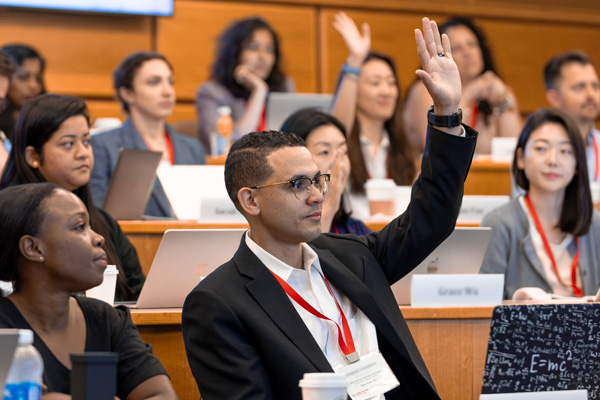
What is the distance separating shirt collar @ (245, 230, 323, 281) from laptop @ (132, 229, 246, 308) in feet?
1.10

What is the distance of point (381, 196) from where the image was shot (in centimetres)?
368

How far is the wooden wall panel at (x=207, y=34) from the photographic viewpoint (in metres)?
6.20

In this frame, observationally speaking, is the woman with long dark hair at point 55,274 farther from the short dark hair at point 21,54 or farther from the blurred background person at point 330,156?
the short dark hair at point 21,54

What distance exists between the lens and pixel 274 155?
208 cm

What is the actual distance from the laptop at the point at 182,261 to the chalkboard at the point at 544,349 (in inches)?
32.3

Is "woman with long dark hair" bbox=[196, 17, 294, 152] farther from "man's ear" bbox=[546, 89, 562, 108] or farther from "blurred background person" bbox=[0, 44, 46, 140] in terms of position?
"man's ear" bbox=[546, 89, 562, 108]

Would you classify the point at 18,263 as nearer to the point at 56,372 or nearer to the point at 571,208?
the point at 56,372

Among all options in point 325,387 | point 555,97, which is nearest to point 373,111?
point 555,97

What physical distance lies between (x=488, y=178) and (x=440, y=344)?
7.35ft

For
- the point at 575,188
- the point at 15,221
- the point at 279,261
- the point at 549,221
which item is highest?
the point at 15,221

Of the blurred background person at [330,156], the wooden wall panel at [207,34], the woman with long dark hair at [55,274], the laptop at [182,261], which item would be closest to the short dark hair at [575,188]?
the blurred background person at [330,156]

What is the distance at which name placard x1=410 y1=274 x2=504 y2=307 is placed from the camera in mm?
2445

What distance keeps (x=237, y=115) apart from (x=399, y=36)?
2068 mm

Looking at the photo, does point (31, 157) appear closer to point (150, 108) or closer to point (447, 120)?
point (150, 108)
